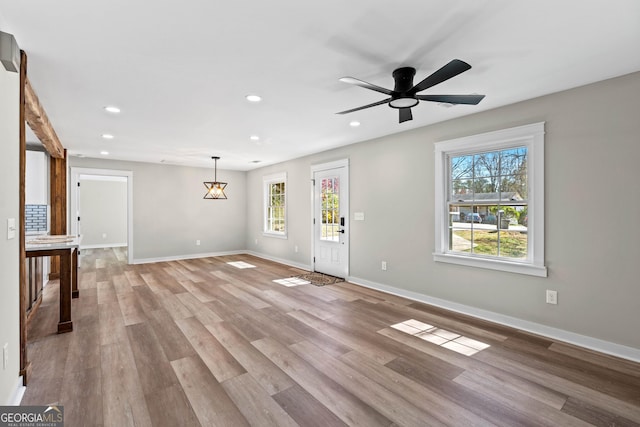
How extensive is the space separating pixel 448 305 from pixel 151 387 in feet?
11.0

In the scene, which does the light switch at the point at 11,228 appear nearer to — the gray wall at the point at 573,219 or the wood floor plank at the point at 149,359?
the wood floor plank at the point at 149,359

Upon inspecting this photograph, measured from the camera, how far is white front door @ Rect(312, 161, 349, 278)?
5.46 m

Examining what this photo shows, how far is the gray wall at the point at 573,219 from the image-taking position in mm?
2641

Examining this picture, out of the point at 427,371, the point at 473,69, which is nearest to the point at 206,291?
the point at 427,371

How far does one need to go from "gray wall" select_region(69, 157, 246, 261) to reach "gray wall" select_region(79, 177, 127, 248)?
3.17m

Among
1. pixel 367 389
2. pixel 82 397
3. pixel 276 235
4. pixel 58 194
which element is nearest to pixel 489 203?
pixel 367 389

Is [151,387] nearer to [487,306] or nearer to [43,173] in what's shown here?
[487,306]

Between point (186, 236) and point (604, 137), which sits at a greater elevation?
point (604, 137)

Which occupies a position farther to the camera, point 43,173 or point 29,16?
point 43,173

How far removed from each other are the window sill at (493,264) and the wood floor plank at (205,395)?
9.82 feet

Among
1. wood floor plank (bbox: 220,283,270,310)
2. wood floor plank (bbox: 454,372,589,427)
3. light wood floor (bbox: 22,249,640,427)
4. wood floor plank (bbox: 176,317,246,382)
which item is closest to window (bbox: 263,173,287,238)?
wood floor plank (bbox: 220,283,270,310)

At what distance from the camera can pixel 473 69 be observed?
8.34 feet

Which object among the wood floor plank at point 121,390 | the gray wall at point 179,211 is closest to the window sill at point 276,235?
the gray wall at point 179,211

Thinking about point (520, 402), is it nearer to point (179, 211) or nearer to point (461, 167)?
point (461, 167)
